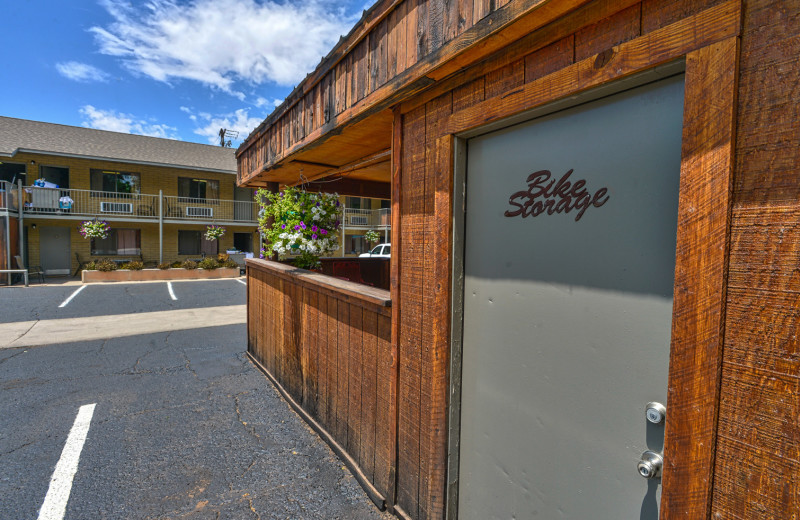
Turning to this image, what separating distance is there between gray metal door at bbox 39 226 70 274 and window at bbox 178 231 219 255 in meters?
4.71

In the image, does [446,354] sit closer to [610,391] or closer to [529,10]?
[610,391]

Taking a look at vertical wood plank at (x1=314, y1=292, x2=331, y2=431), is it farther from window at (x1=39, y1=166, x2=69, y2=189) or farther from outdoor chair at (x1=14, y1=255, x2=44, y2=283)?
Result: window at (x1=39, y1=166, x2=69, y2=189)

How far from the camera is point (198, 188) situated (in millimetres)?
20797

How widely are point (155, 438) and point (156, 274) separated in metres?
15.1

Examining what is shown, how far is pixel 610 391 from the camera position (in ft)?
4.76

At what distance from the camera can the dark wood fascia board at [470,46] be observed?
1425 mm

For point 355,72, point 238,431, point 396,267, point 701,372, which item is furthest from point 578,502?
point 238,431

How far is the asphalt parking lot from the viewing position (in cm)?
269

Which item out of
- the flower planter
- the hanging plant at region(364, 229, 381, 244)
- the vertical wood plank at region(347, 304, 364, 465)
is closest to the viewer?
the vertical wood plank at region(347, 304, 364, 465)

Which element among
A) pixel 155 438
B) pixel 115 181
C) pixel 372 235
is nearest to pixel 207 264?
pixel 115 181

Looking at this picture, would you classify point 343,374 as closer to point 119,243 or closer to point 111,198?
point 111,198

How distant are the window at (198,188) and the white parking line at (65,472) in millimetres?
19152

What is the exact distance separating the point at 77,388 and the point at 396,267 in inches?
194

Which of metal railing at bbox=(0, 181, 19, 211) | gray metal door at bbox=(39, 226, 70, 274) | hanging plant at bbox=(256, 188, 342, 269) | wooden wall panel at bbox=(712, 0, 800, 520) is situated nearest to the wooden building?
wooden wall panel at bbox=(712, 0, 800, 520)
